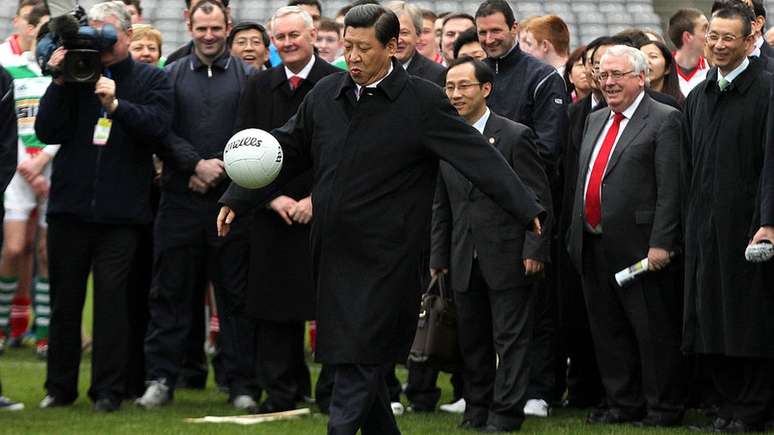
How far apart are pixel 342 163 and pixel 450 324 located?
238 cm

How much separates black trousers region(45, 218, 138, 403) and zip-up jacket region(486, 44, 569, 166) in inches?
105

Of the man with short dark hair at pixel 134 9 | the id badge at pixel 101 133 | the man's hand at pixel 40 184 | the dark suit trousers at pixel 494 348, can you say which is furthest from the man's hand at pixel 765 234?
the man with short dark hair at pixel 134 9

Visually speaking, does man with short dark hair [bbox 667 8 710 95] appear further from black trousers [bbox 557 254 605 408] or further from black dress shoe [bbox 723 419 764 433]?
black dress shoe [bbox 723 419 764 433]

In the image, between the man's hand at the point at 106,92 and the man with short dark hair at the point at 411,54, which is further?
the man with short dark hair at the point at 411,54

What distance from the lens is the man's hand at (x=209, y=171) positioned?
10406 mm

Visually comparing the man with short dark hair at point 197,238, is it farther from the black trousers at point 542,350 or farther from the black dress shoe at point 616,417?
the black dress shoe at point 616,417

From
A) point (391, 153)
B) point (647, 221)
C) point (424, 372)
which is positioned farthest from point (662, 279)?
point (391, 153)

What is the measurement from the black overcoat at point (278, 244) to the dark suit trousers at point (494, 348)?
1.07 m

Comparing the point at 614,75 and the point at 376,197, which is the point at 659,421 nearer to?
the point at 614,75

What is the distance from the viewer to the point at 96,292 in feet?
33.5

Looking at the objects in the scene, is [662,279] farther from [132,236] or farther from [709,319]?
[132,236]

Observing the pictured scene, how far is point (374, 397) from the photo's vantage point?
304 inches

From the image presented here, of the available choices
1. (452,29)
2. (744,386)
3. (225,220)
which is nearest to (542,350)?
(744,386)

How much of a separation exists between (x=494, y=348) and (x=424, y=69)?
2.25m
